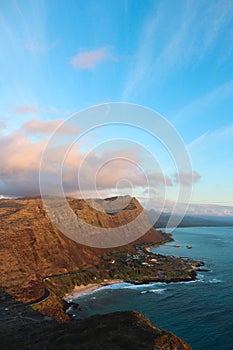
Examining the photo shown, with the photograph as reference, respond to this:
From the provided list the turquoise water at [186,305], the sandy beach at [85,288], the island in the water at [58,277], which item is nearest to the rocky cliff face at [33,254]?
the island in the water at [58,277]

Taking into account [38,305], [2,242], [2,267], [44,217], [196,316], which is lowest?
[196,316]

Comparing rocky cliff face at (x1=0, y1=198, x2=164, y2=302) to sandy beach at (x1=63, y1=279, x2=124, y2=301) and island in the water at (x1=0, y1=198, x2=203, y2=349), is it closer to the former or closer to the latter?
island in the water at (x1=0, y1=198, x2=203, y2=349)

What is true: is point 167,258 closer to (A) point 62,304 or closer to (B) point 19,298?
(A) point 62,304

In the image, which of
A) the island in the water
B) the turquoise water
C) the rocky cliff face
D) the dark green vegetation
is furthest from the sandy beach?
the dark green vegetation

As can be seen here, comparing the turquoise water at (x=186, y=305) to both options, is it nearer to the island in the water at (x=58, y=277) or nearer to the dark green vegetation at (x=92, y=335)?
the island in the water at (x=58, y=277)

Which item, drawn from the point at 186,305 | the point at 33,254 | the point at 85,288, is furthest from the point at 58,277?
the point at 186,305

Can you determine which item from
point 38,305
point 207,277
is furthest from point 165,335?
point 207,277
